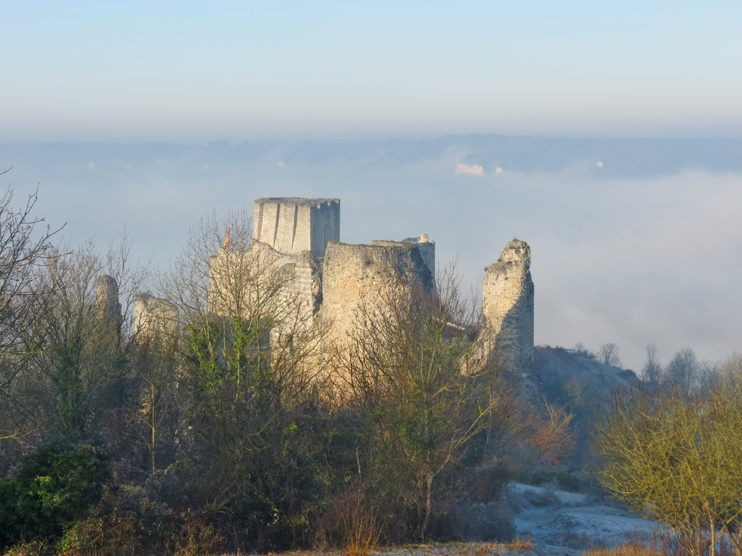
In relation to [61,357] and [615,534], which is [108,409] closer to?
[61,357]

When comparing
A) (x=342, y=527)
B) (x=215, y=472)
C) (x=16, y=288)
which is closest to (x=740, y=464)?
(x=342, y=527)

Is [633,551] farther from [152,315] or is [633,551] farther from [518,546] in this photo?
[152,315]

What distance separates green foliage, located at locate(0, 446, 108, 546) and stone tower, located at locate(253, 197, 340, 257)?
139 ft

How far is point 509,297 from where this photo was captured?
91.5 feet

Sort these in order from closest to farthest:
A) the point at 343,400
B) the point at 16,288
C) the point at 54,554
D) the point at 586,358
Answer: the point at 54,554
the point at 16,288
the point at 343,400
the point at 586,358

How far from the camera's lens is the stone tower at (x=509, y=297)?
27.8 m

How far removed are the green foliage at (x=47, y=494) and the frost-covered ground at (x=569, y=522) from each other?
807 centimetres

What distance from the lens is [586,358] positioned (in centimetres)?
5247

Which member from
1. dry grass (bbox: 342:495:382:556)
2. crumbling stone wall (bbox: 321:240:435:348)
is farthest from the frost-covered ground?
crumbling stone wall (bbox: 321:240:435:348)

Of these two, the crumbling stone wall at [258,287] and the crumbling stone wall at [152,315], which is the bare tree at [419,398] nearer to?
the crumbling stone wall at [258,287]

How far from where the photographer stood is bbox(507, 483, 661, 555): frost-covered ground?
1705 cm

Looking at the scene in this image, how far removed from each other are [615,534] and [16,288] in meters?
14.2

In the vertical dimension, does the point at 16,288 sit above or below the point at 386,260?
below

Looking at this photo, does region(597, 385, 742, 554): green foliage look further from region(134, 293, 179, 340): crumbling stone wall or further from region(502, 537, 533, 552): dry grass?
region(134, 293, 179, 340): crumbling stone wall
